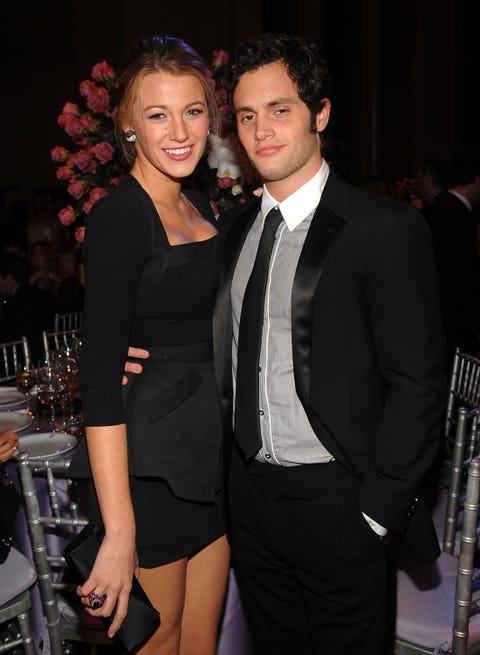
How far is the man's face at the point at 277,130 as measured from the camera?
5.12ft

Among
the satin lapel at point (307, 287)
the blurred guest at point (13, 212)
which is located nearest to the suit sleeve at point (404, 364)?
the satin lapel at point (307, 287)

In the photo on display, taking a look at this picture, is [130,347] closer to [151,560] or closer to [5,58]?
[151,560]

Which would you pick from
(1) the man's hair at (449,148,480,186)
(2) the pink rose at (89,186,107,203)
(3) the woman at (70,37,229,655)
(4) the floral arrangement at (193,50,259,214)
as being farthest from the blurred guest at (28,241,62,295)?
(3) the woman at (70,37,229,655)

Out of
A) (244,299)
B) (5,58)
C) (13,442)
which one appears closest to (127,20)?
(5,58)

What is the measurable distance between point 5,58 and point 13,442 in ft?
26.6

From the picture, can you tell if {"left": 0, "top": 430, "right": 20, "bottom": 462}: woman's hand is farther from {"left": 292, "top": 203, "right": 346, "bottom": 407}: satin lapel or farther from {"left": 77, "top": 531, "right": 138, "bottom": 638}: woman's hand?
{"left": 292, "top": 203, "right": 346, "bottom": 407}: satin lapel

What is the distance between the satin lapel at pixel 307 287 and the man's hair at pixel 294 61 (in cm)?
28

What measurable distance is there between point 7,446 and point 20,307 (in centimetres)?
238

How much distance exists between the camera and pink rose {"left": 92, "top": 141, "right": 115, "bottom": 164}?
97.0 inches

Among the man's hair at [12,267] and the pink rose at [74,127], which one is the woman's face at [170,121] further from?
the man's hair at [12,267]

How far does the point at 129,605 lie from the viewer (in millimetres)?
1475

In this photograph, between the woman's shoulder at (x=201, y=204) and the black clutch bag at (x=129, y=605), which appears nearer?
the black clutch bag at (x=129, y=605)

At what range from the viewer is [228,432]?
1.67m

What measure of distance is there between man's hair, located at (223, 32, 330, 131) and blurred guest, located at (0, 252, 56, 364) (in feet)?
10.6
